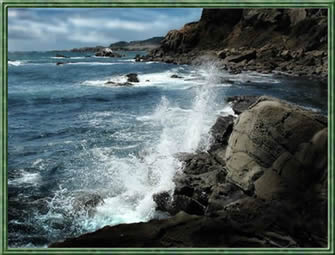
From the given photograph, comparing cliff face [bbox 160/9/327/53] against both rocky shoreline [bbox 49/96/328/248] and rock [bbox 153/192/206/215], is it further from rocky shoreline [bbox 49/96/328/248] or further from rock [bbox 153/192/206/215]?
rock [bbox 153/192/206/215]

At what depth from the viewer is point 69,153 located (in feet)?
43.8

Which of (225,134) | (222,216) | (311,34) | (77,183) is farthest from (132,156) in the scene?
(311,34)

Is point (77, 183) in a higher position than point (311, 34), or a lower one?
lower

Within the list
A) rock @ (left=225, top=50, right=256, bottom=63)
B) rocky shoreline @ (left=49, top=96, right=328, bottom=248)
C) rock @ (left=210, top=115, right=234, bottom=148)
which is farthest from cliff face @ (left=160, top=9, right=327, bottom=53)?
rocky shoreline @ (left=49, top=96, right=328, bottom=248)

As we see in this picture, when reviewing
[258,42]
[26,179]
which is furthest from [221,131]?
Answer: [258,42]

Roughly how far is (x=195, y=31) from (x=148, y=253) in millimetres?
64490

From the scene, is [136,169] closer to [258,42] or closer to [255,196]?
[255,196]

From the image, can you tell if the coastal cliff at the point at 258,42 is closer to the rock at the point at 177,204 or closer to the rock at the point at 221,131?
the rock at the point at 221,131

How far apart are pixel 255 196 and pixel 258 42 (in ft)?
177

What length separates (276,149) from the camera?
7617mm

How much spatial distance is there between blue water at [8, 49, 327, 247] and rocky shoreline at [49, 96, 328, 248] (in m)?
1.48

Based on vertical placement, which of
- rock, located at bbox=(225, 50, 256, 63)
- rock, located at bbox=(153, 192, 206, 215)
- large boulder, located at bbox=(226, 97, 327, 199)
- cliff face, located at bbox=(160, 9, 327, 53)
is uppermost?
cliff face, located at bbox=(160, 9, 327, 53)

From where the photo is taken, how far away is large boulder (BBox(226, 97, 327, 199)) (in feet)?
22.6

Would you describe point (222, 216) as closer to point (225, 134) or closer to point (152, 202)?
point (152, 202)
